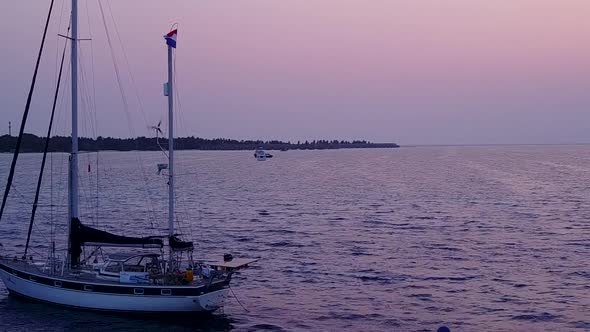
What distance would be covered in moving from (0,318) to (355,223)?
1268 inches

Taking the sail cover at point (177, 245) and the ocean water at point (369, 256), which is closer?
the sail cover at point (177, 245)

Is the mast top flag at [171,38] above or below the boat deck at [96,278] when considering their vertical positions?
above

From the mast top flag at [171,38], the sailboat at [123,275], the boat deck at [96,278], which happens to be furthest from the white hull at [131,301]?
the mast top flag at [171,38]

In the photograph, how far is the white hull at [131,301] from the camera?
24.9 m

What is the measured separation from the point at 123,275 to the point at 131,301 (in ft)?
3.19

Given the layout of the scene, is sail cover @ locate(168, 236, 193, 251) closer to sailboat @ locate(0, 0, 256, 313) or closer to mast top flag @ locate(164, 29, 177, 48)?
sailboat @ locate(0, 0, 256, 313)

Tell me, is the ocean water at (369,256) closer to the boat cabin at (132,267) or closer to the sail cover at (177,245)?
the boat cabin at (132,267)

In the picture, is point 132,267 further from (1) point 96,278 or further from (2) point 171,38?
(2) point 171,38

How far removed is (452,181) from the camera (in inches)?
4092

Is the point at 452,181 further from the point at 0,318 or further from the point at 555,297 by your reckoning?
the point at 0,318

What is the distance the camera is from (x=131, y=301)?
2512cm

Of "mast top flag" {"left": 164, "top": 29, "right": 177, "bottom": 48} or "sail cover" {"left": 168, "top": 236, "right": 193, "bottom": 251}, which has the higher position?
"mast top flag" {"left": 164, "top": 29, "right": 177, "bottom": 48}

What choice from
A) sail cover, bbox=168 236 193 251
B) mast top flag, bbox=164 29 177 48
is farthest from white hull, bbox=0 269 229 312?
mast top flag, bbox=164 29 177 48

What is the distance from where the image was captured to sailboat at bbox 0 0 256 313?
25.0 meters
